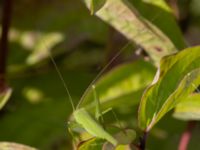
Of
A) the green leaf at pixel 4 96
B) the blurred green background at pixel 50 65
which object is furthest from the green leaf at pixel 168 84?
the blurred green background at pixel 50 65

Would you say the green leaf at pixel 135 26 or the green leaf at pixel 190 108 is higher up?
the green leaf at pixel 135 26

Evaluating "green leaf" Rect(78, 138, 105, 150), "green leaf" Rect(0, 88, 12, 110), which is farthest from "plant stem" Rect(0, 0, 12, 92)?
"green leaf" Rect(78, 138, 105, 150)

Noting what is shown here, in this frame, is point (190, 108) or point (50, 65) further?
point (50, 65)

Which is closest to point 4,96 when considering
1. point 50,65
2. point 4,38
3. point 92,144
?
point 4,38

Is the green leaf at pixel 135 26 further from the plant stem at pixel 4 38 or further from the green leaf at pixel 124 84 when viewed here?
the plant stem at pixel 4 38

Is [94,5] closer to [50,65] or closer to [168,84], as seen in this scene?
[168,84]

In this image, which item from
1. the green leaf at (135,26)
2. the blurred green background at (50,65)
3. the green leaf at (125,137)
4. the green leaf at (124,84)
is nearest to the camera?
the green leaf at (125,137)
